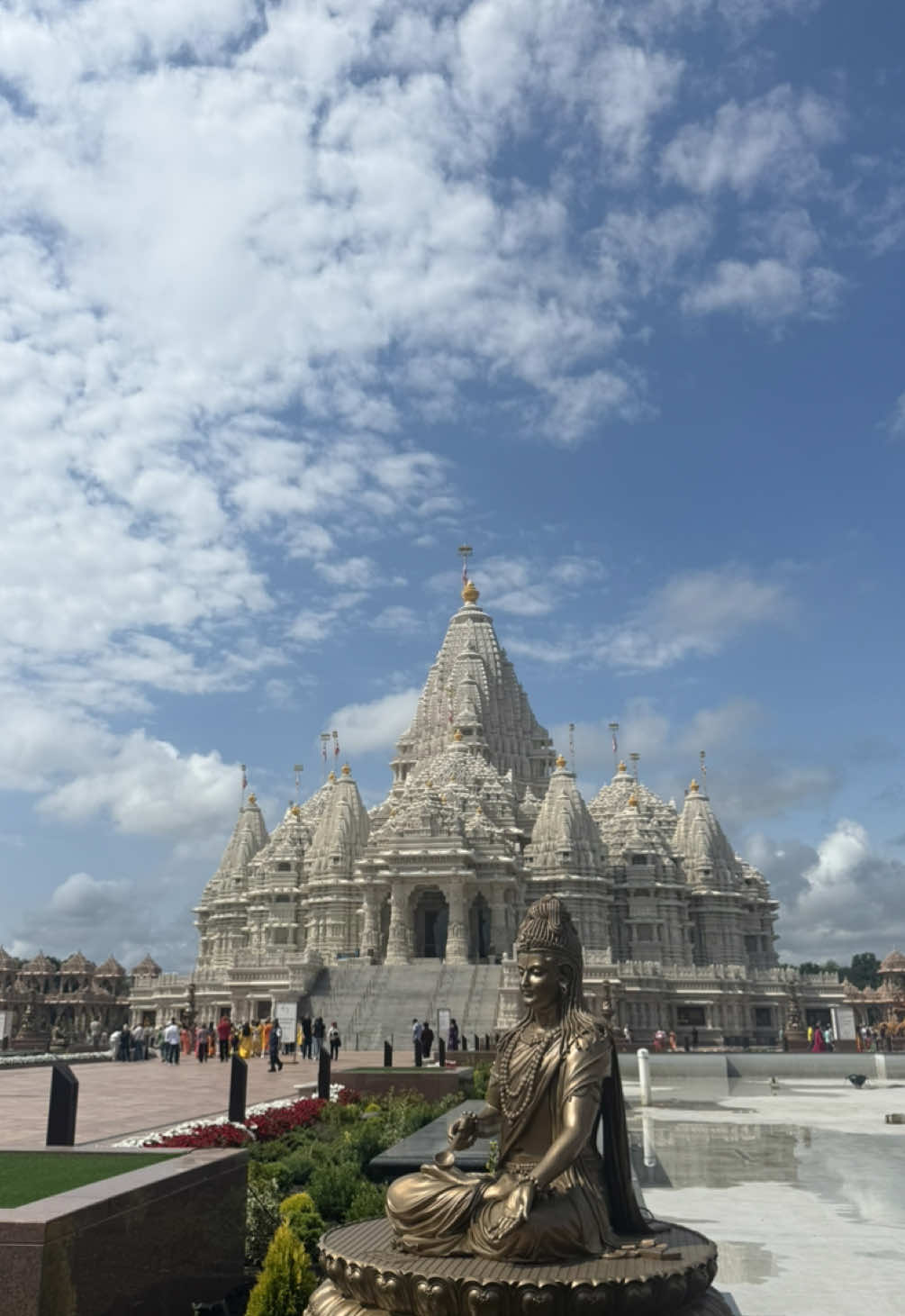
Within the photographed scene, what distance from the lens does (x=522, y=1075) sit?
18.9 feet

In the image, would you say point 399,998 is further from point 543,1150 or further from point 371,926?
point 543,1150

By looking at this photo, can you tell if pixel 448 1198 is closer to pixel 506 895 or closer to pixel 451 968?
pixel 451 968

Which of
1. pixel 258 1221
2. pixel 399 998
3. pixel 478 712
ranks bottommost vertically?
pixel 258 1221

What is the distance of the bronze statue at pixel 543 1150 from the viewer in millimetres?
5238

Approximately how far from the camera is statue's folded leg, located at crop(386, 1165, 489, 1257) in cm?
532

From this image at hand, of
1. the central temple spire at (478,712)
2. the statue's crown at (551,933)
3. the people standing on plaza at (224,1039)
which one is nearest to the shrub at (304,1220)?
the statue's crown at (551,933)

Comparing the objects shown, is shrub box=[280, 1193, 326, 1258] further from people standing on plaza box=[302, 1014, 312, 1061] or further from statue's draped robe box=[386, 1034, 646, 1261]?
people standing on plaza box=[302, 1014, 312, 1061]

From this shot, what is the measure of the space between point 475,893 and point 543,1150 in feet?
173

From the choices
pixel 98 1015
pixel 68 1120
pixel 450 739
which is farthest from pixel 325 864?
pixel 68 1120

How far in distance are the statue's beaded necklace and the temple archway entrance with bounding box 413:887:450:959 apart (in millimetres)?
55212

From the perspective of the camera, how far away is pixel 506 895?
187 feet

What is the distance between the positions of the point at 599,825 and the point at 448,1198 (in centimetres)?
6478

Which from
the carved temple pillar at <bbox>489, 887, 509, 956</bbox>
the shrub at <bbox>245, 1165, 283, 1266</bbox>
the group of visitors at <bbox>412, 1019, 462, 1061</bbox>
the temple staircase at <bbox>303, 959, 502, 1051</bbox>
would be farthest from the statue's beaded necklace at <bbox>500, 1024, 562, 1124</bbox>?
the carved temple pillar at <bbox>489, 887, 509, 956</bbox>

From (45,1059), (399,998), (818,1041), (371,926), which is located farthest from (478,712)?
(45,1059)
